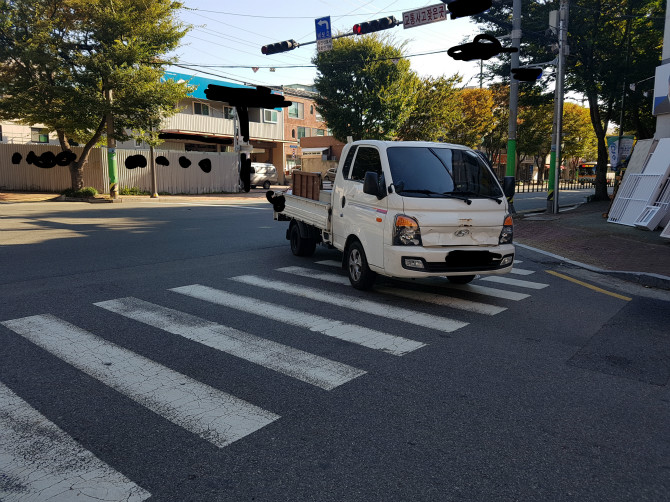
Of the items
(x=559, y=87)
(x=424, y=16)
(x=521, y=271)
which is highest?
(x=424, y=16)

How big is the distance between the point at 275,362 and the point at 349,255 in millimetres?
3409

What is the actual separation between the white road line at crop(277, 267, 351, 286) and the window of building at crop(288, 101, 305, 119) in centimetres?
4686

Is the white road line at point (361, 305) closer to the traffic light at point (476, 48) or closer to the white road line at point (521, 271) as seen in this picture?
the traffic light at point (476, 48)

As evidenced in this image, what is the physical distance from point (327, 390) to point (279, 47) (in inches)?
730

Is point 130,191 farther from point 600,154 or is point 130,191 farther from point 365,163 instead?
point 600,154

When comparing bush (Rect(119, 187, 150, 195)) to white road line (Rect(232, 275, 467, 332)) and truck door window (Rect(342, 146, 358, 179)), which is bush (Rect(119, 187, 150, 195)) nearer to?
white road line (Rect(232, 275, 467, 332))

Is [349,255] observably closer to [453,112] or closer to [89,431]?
[89,431]

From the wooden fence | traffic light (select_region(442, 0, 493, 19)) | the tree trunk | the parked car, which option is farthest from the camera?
the parked car

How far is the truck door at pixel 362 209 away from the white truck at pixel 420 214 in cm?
1

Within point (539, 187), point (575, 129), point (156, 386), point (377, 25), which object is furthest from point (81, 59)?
point (575, 129)

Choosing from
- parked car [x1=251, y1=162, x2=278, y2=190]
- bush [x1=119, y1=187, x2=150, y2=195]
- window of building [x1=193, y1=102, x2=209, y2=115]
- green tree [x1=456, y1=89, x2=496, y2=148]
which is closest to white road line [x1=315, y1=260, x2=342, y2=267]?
bush [x1=119, y1=187, x2=150, y2=195]

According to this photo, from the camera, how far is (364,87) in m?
37.8

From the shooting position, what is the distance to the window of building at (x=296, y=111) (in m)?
54.9

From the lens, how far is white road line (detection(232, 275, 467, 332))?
6.31 metres
